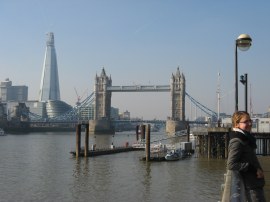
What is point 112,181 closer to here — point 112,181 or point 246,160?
point 112,181

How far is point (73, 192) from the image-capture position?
27.8 meters

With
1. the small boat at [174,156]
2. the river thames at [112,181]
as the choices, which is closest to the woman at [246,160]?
the river thames at [112,181]

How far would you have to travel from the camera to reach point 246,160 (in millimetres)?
5871

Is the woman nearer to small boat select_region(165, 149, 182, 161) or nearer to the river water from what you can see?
the river water

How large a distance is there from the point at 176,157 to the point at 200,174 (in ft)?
Result: 45.2

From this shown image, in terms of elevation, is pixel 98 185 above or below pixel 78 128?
below

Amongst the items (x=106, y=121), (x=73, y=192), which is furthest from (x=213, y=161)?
(x=106, y=121)

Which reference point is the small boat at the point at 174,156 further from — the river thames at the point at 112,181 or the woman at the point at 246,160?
the woman at the point at 246,160

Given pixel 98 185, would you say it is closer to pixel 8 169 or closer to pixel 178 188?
pixel 178 188

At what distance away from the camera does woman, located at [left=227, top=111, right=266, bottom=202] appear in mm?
5820

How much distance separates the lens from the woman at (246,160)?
5.82 m

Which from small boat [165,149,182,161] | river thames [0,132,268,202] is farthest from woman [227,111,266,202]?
small boat [165,149,182,161]

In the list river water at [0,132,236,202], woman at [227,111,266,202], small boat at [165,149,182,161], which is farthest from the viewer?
small boat at [165,149,182,161]

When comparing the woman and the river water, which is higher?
the woman
